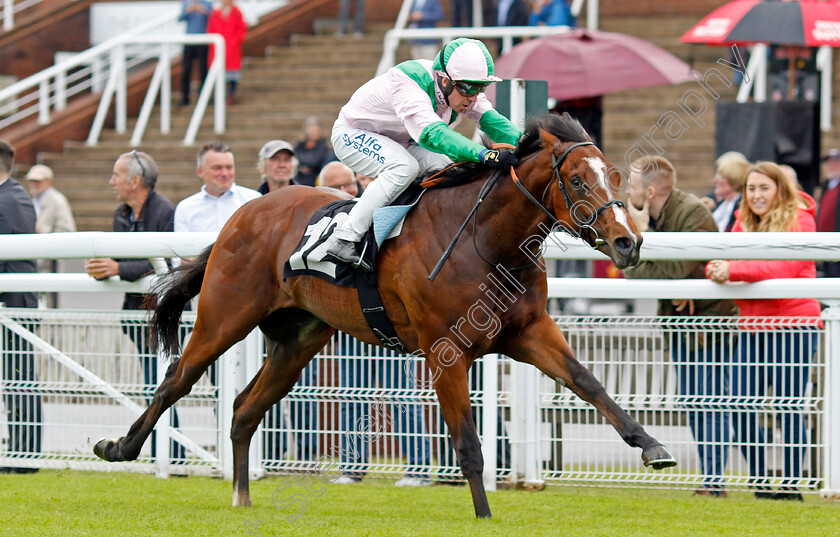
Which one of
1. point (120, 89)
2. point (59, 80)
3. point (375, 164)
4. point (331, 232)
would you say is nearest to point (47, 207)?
point (120, 89)

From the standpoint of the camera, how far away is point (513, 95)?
20.8 ft

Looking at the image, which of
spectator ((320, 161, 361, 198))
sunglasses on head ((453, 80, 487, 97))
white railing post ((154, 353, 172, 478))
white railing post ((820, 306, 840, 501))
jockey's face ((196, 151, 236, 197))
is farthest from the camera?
jockey's face ((196, 151, 236, 197))

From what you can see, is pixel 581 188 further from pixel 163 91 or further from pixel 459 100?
pixel 163 91

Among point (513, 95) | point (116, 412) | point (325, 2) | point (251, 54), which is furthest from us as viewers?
point (325, 2)

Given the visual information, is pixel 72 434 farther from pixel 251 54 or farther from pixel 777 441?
pixel 251 54

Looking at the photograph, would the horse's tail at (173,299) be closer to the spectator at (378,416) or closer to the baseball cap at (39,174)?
the spectator at (378,416)

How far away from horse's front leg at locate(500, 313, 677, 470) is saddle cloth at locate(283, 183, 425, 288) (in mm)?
719

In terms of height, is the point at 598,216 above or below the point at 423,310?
above

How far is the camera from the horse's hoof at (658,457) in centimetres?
480

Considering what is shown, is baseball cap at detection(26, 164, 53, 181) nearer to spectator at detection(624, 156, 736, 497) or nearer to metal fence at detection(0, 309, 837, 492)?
metal fence at detection(0, 309, 837, 492)

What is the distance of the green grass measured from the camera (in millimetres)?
5188

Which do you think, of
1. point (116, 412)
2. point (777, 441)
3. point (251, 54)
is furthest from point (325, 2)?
point (777, 441)

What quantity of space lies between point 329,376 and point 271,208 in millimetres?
1109

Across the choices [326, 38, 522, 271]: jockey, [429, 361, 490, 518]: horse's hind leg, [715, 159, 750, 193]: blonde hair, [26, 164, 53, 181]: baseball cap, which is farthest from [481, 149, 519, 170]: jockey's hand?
[26, 164, 53, 181]: baseball cap
